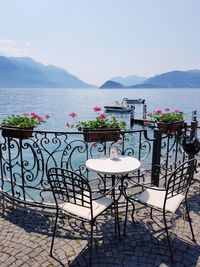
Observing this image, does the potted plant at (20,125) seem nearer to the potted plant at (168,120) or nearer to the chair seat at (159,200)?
the chair seat at (159,200)

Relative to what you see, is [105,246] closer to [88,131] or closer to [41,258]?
[41,258]

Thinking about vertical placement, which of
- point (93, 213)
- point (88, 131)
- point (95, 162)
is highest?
point (88, 131)

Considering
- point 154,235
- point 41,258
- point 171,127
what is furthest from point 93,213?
point 171,127

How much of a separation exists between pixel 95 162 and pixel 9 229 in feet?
5.04

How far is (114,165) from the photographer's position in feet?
9.91

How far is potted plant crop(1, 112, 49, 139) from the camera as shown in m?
3.64

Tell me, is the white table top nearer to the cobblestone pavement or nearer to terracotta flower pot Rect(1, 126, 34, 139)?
the cobblestone pavement

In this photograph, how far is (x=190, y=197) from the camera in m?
4.03

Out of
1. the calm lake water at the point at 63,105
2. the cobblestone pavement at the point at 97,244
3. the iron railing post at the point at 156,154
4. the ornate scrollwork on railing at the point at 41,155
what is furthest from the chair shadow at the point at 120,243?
the calm lake water at the point at 63,105

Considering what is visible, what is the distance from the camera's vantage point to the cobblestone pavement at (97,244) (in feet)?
8.32

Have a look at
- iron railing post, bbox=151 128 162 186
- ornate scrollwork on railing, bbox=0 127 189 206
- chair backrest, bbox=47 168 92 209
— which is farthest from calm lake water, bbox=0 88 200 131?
chair backrest, bbox=47 168 92 209

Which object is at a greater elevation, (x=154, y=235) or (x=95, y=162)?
(x=95, y=162)

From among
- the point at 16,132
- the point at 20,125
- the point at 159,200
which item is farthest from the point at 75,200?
the point at 20,125

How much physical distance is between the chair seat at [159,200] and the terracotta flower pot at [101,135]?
119 centimetres
